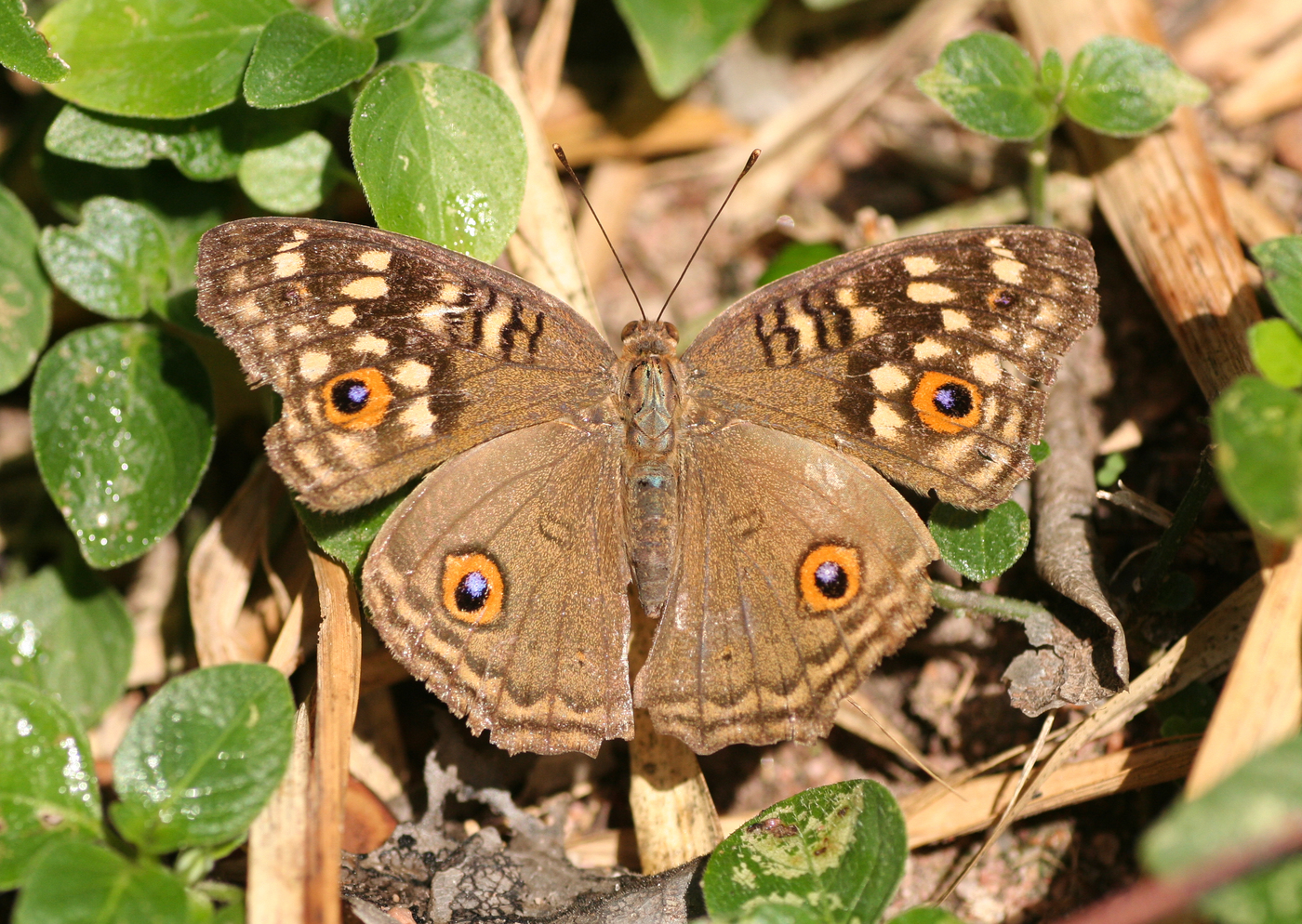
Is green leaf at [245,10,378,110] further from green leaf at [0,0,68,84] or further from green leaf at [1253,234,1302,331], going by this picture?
green leaf at [1253,234,1302,331]

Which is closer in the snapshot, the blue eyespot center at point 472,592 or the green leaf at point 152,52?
the blue eyespot center at point 472,592

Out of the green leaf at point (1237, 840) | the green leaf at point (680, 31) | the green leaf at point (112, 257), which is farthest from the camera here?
the green leaf at point (680, 31)

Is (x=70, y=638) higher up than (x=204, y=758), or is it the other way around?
(x=204, y=758)

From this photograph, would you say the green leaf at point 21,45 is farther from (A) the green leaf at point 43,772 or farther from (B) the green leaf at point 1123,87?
(B) the green leaf at point 1123,87

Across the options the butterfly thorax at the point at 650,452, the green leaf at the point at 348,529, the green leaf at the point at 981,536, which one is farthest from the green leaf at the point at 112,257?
the green leaf at the point at 981,536

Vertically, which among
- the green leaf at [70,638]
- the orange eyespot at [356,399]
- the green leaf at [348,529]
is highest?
the orange eyespot at [356,399]

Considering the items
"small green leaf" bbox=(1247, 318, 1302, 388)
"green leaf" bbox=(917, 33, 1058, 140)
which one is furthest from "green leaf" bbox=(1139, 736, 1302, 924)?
"green leaf" bbox=(917, 33, 1058, 140)

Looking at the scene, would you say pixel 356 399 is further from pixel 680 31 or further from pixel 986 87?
pixel 680 31

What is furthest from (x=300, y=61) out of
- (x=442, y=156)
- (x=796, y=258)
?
(x=796, y=258)
